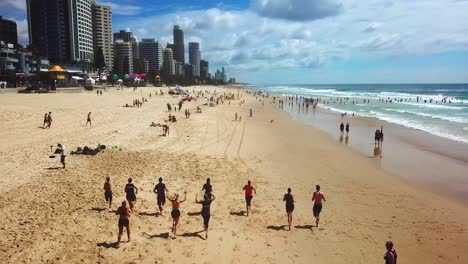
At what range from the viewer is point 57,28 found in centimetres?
12450

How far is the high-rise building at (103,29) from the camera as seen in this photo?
157250mm

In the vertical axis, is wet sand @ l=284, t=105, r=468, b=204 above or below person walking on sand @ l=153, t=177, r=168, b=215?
below

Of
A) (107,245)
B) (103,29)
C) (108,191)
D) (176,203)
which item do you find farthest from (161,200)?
(103,29)

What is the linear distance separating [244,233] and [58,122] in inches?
871

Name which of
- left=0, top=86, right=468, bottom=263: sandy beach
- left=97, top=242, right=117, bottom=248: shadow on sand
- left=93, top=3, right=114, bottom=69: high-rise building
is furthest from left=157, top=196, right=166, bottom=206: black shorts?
left=93, top=3, right=114, bottom=69: high-rise building

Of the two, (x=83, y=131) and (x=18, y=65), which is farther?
(x=18, y=65)

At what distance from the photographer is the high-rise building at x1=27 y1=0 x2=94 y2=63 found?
408 ft

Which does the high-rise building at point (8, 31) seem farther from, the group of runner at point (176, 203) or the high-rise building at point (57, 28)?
the group of runner at point (176, 203)

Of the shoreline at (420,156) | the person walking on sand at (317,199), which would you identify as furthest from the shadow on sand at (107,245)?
the shoreline at (420,156)

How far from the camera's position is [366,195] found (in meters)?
14.4

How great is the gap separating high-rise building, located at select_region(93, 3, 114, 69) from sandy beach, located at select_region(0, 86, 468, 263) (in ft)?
482

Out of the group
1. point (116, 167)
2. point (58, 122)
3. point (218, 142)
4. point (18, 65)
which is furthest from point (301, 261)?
point (18, 65)

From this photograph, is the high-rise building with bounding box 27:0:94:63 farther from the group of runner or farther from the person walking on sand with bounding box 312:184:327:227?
the person walking on sand with bounding box 312:184:327:227

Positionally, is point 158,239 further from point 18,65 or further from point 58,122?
point 18,65
